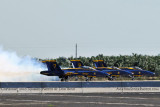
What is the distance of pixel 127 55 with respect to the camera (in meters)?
90.1

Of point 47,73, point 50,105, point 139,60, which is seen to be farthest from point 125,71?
point 50,105

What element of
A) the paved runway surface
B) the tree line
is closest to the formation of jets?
the tree line

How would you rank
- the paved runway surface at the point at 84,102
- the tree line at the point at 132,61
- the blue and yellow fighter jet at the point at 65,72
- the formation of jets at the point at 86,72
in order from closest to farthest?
the paved runway surface at the point at 84,102 < the blue and yellow fighter jet at the point at 65,72 < the formation of jets at the point at 86,72 < the tree line at the point at 132,61

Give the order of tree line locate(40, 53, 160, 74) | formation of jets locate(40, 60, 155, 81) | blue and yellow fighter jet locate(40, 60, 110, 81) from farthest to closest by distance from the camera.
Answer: tree line locate(40, 53, 160, 74)
formation of jets locate(40, 60, 155, 81)
blue and yellow fighter jet locate(40, 60, 110, 81)

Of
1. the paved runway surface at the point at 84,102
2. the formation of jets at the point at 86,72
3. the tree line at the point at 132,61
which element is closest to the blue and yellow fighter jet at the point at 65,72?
the formation of jets at the point at 86,72

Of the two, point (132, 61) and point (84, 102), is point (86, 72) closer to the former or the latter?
point (132, 61)

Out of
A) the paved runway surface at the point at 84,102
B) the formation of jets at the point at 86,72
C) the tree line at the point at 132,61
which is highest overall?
the tree line at the point at 132,61

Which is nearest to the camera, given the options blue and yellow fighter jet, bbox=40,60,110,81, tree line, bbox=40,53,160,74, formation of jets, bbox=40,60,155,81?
blue and yellow fighter jet, bbox=40,60,110,81

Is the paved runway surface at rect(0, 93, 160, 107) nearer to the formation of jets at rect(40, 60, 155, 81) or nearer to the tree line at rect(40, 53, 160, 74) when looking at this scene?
the formation of jets at rect(40, 60, 155, 81)

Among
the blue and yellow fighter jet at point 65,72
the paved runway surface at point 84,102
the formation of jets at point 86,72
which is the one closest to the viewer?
the paved runway surface at point 84,102

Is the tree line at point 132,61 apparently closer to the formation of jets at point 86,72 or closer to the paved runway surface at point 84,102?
the formation of jets at point 86,72

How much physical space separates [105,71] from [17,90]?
38.6 meters

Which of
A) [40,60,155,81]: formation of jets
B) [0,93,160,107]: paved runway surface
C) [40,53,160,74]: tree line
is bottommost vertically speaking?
[0,93,160,107]: paved runway surface

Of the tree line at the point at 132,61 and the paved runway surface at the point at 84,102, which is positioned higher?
the tree line at the point at 132,61
